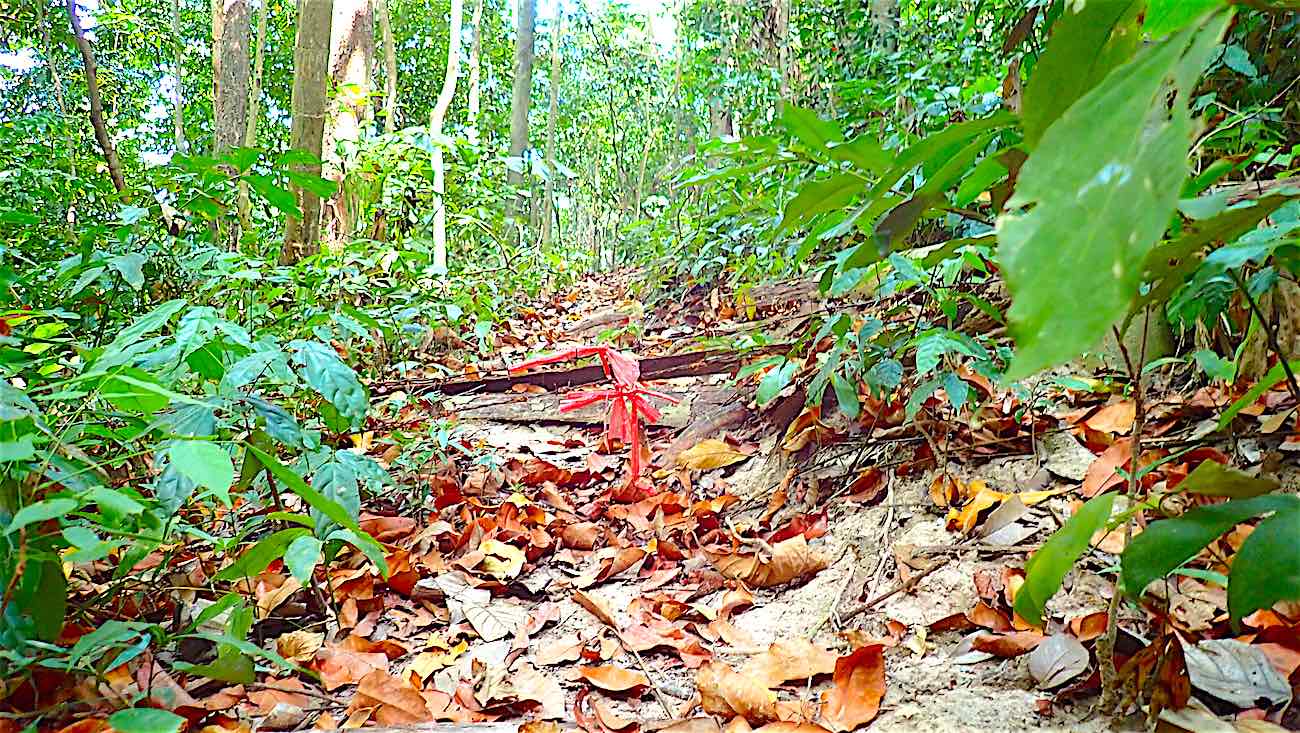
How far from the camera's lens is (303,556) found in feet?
4.18

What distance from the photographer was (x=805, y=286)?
4016 millimetres

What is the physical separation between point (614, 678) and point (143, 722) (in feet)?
2.42

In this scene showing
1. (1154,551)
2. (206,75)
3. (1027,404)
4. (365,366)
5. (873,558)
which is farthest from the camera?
(206,75)

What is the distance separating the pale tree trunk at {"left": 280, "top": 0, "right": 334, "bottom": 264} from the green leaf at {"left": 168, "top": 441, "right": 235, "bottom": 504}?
11.5 ft

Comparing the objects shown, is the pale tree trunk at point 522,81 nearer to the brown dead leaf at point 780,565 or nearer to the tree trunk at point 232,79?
the tree trunk at point 232,79

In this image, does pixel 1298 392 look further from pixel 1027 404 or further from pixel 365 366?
pixel 365 366

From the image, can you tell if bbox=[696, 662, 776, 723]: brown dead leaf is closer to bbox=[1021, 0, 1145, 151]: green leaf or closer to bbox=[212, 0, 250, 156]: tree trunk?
bbox=[1021, 0, 1145, 151]: green leaf

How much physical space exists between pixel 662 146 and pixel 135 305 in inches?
603

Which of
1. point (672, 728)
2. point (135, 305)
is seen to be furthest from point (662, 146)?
point (672, 728)

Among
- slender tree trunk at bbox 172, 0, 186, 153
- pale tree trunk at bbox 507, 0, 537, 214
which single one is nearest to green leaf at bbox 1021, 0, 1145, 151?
slender tree trunk at bbox 172, 0, 186, 153

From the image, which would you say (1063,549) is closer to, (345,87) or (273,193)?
(273,193)

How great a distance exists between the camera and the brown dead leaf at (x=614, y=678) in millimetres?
1426

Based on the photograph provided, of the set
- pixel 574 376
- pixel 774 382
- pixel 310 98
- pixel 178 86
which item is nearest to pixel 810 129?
pixel 774 382

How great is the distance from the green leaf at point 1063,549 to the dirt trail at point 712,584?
0.35m
